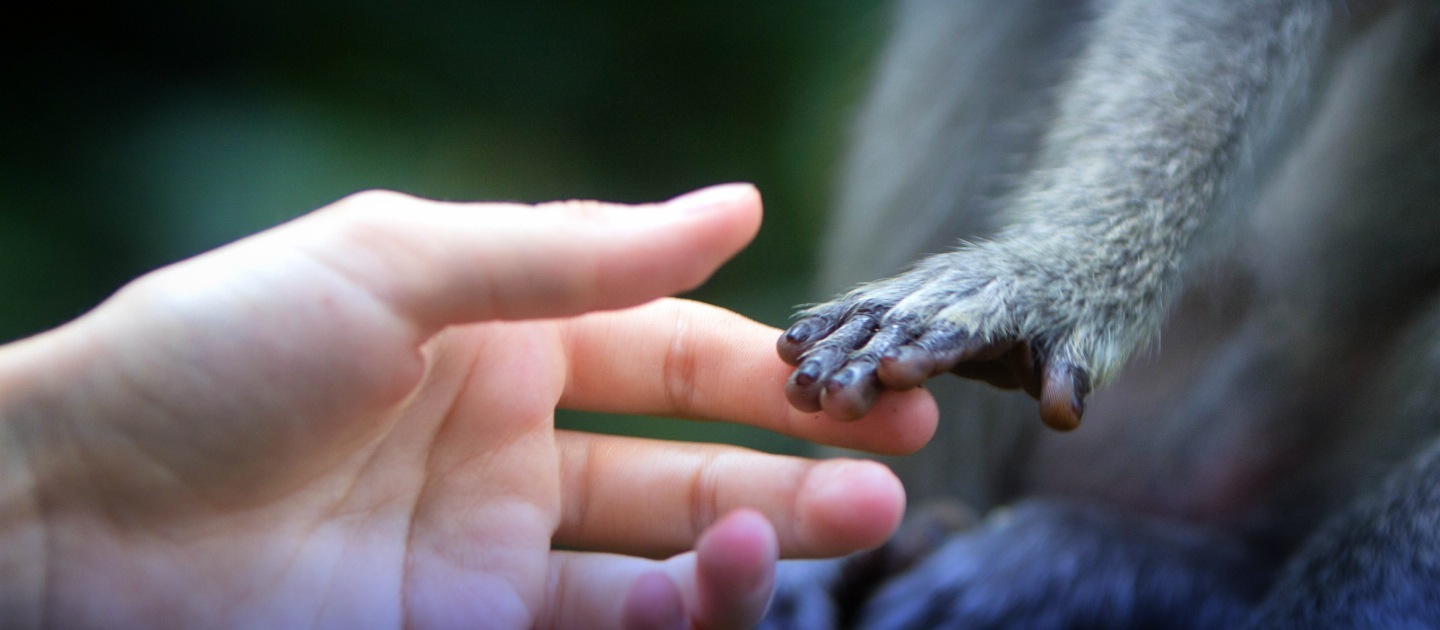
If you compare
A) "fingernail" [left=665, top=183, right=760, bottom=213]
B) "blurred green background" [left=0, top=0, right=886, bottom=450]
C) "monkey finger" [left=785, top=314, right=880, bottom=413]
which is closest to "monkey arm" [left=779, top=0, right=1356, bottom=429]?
"monkey finger" [left=785, top=314, right=880, bottom=413]

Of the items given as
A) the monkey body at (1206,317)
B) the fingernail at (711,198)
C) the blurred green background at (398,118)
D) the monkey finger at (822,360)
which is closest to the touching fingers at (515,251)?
the fingernail at (711,198)

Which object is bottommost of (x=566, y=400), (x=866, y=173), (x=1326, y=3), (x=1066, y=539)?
(x=1066, y=539)

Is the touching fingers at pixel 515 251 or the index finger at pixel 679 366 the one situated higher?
the touching fingers at pixel 515 251

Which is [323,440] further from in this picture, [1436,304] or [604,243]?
[1436,304]

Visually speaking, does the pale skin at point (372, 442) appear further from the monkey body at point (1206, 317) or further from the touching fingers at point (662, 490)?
the monkey body at point (1206, 317)

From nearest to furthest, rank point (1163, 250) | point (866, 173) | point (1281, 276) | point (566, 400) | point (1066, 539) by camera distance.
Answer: point (566, 400), point (1163, 250), point (1066, 539), point (1281, 276), point (866, 173)

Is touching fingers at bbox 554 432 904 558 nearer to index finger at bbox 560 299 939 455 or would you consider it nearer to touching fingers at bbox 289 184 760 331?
index finger at bbox 560 299 939 455

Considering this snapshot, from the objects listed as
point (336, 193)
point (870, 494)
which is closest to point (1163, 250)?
point (870, 494)
